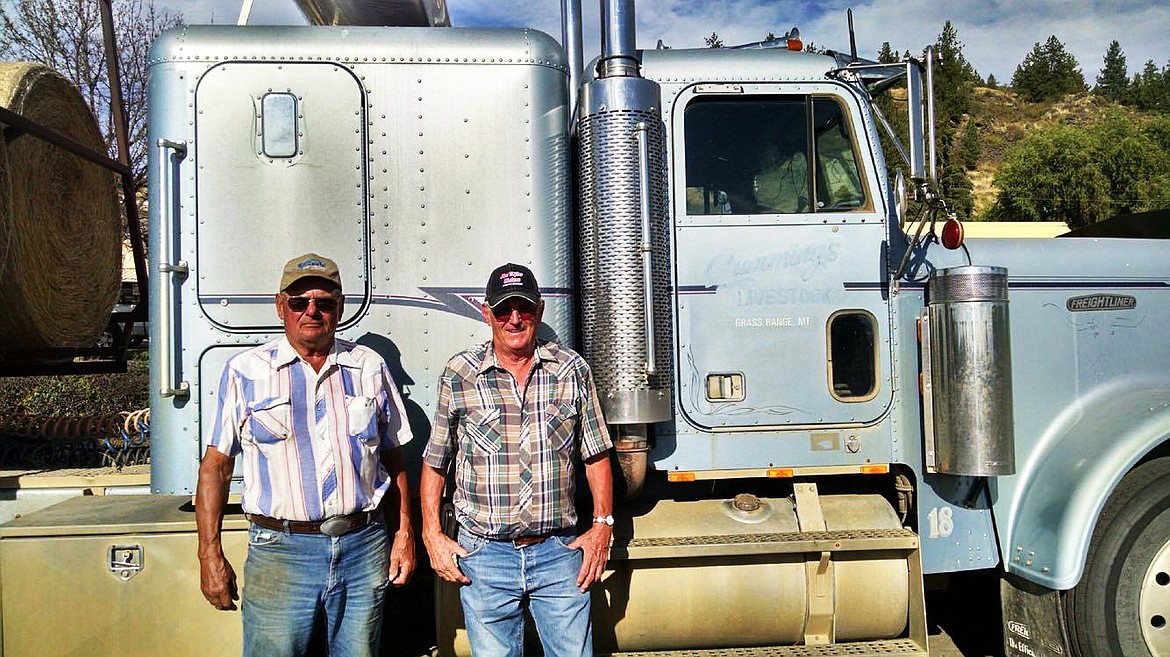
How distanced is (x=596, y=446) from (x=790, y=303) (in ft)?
4.00

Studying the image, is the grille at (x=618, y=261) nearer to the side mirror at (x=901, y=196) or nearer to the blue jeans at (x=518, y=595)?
the blue jeans at (x=518, y=595)

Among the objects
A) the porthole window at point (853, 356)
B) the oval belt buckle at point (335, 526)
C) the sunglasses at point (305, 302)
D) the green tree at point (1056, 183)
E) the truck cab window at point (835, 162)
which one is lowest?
the oval belt buckle at point (335, 526)

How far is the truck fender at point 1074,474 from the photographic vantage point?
3412 millimetres

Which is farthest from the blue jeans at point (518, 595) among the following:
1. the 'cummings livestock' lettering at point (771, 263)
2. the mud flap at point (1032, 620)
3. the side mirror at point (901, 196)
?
the mud flap at point (1032, 620)

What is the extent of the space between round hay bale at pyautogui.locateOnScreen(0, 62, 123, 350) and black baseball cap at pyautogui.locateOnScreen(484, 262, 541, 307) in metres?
3.14

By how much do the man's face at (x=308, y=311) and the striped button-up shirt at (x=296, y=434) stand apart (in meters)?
0.07

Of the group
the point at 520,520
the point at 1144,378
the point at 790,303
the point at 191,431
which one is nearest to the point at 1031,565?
the point at 1144,378

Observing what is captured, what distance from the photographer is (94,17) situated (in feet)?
38.1

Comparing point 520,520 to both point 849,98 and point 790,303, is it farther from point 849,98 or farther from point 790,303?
point 849,98

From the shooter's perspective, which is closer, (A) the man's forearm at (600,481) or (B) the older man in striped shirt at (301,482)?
(B) the older man in striped shirt at (301,482)

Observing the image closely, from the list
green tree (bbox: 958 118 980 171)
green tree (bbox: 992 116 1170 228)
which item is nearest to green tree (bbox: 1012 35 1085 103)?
green tree (bbox: 958 118 980 171)

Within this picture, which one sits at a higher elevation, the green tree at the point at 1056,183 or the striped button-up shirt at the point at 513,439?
the green tree at the point at 1056,183

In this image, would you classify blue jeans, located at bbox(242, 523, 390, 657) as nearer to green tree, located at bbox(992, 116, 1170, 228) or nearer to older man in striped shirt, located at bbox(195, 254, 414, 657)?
older man in striped shirt, located at bbox(195, 254, 414, 657)

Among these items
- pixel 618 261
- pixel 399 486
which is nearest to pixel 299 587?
pixel 399 486
